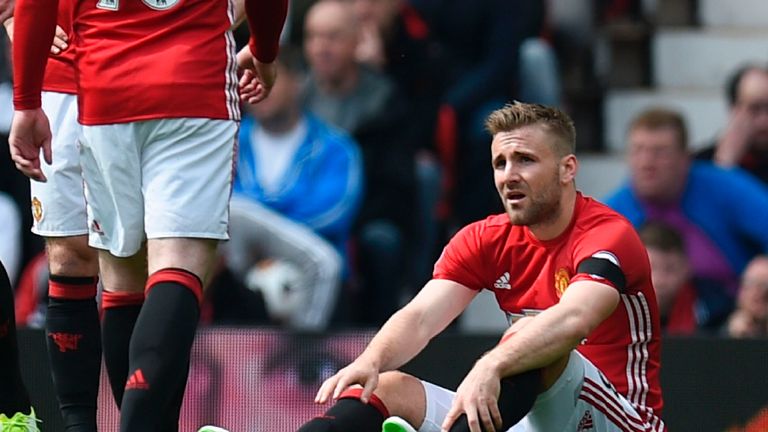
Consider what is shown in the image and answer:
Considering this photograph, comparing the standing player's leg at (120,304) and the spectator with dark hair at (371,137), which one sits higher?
the standing player's leg at (120,304)

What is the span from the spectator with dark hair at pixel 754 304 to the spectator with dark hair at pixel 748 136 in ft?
3.07

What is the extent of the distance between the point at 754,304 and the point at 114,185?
3.63 metres

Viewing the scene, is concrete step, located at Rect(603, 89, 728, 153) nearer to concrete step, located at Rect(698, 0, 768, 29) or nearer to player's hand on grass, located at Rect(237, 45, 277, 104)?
concrete step, located at Rect(698, 0, 768, 29)

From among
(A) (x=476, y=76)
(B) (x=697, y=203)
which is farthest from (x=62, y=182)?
(A) (x=476, y=76)

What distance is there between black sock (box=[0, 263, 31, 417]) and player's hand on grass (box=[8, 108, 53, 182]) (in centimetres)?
49

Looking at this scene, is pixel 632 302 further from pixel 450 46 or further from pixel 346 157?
pixel 450 46

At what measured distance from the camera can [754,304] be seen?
6762 mm

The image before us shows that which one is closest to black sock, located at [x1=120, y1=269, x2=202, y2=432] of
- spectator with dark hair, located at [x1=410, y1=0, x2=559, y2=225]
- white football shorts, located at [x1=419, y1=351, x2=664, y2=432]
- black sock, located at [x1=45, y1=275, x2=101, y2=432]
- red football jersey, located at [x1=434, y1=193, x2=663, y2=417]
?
black sock, located at [x1=45, y1=275, x2=101, y2=432]

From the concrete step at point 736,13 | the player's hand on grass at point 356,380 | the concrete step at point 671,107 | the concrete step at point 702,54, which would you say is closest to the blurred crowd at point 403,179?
the concrete step at point 671,107

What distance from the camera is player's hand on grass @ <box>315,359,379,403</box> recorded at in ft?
12.8

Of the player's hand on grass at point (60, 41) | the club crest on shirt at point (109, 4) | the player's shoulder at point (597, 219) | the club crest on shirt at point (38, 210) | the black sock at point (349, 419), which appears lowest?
the black sock at point (349, 419)

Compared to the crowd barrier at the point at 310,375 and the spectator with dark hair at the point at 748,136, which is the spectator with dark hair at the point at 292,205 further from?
the spectator with dark hair at the point at 748,136

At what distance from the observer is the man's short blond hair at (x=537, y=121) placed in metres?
4.20

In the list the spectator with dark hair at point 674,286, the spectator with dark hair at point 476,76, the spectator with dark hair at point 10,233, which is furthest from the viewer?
the spectator with dark hair at point 476,76
